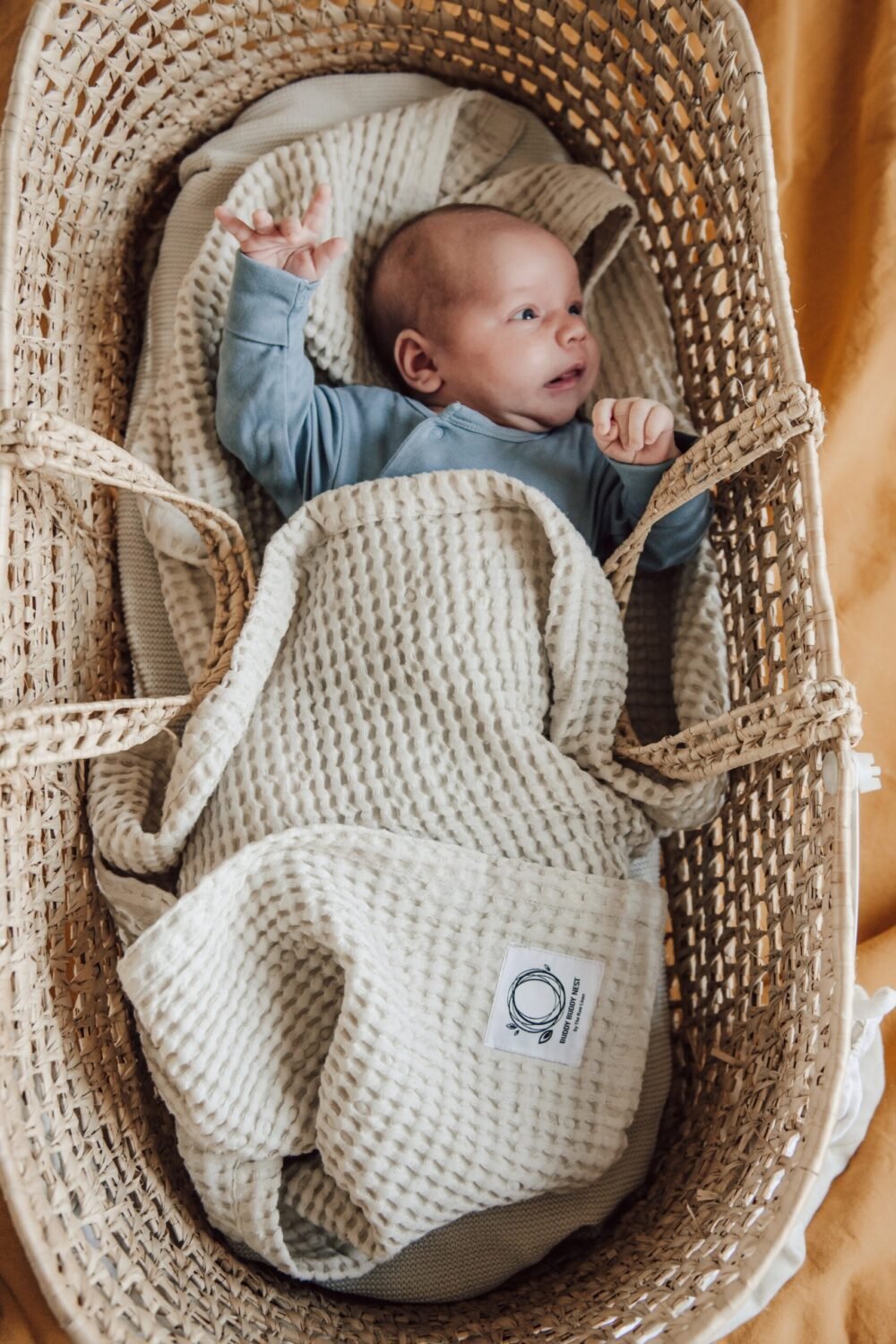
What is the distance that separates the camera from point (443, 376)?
1194mm

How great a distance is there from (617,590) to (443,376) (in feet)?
1.06

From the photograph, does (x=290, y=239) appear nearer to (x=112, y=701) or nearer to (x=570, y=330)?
(x=570, y=330)

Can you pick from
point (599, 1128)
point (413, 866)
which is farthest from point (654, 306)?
point (599, 1128)

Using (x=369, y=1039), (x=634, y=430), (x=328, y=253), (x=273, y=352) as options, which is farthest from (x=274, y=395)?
(x=369, y=1039)

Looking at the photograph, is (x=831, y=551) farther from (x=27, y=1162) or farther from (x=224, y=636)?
(x=27, y=1162)

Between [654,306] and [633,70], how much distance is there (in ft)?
0.80

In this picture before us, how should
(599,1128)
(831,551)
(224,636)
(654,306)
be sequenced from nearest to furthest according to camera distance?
1. (599,1128)
2. (224,636)
3. (654,306)
4. (831,551)

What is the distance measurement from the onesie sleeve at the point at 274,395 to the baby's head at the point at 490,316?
0.13 meters

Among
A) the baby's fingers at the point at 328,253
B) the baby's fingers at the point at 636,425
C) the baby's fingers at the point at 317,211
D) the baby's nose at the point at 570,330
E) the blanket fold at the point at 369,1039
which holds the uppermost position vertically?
the baby's fingers at the point at 317,211

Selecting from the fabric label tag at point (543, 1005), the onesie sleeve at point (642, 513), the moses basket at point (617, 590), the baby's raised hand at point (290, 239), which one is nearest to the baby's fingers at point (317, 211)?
the baby's raised hand at point (290, 239)

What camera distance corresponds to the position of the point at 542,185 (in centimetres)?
127

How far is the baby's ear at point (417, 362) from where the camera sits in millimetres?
1200

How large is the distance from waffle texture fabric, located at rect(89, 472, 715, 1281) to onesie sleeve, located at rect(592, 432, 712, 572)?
0.30ft

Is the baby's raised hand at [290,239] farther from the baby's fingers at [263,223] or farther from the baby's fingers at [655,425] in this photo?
the baby's fingers at [655,425]
